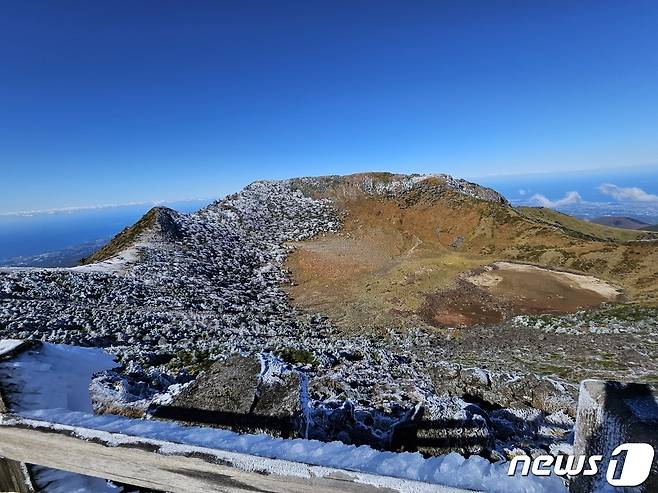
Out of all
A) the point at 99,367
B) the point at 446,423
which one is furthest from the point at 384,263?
the point at 99,367

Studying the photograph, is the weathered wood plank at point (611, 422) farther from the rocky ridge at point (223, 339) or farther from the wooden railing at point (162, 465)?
the rocky ridge at point (223, 339)

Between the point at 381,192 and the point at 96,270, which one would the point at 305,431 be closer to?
the point at 96,270

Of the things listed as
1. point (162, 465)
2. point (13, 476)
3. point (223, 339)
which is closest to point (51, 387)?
point (13, 476)

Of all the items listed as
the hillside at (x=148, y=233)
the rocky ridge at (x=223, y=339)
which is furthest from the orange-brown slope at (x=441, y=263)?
the hillside at (x=148, y=233)

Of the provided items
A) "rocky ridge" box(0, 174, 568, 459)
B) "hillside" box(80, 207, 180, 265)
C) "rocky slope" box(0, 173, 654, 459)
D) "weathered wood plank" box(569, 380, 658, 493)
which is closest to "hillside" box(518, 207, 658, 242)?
"rocky slope" box(0, 173, 654, 459)

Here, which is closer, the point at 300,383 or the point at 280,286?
the point at 300,383
